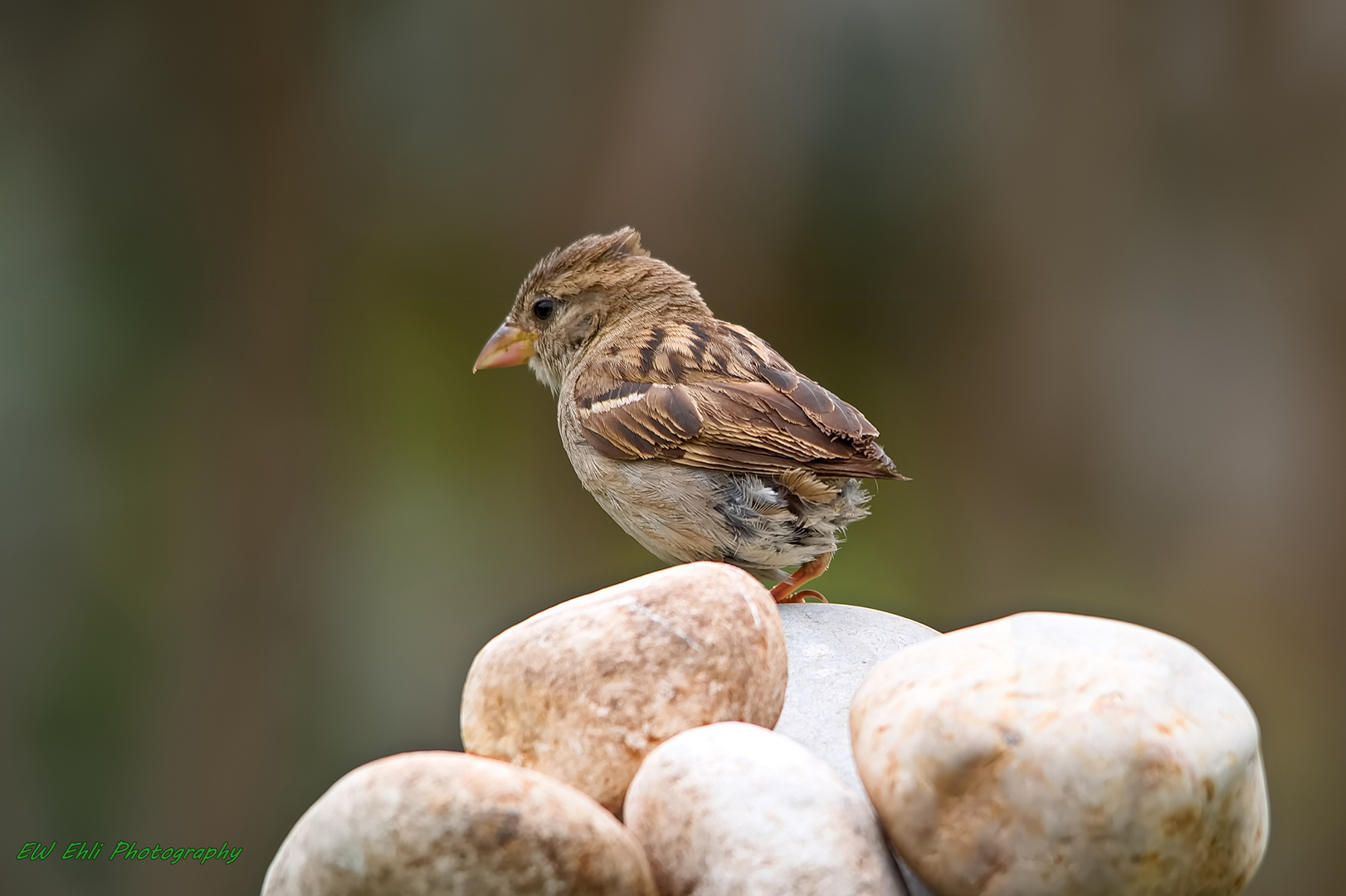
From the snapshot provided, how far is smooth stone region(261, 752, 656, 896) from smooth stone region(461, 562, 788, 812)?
292 millimetres

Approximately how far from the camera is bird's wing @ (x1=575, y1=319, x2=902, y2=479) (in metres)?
2.26

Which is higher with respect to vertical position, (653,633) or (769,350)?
(769,350)

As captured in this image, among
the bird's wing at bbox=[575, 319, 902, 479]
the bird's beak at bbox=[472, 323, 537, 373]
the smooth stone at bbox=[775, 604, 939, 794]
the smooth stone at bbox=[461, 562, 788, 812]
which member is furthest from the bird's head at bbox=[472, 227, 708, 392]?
the smooth stone at bbox=[461, 562, 788, 812]

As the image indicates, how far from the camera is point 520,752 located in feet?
4.96

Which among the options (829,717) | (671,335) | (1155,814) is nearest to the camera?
(1155,814)

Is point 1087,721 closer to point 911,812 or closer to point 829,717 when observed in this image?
point 911,812

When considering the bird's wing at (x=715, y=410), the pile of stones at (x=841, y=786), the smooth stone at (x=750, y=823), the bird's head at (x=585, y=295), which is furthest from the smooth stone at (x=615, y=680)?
the bird's head at (x=585, y=295)

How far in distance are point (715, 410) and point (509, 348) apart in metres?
0.71

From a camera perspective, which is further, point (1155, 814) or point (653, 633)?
point (653, 633)

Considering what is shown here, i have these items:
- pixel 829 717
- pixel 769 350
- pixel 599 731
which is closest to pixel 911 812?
pixel 599 731

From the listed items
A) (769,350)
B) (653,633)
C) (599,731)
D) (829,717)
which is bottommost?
(829,717)

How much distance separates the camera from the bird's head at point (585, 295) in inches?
110

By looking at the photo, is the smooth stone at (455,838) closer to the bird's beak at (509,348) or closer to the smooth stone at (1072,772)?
the smooth stone at (1072,772)

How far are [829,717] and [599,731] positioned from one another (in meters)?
0.55
